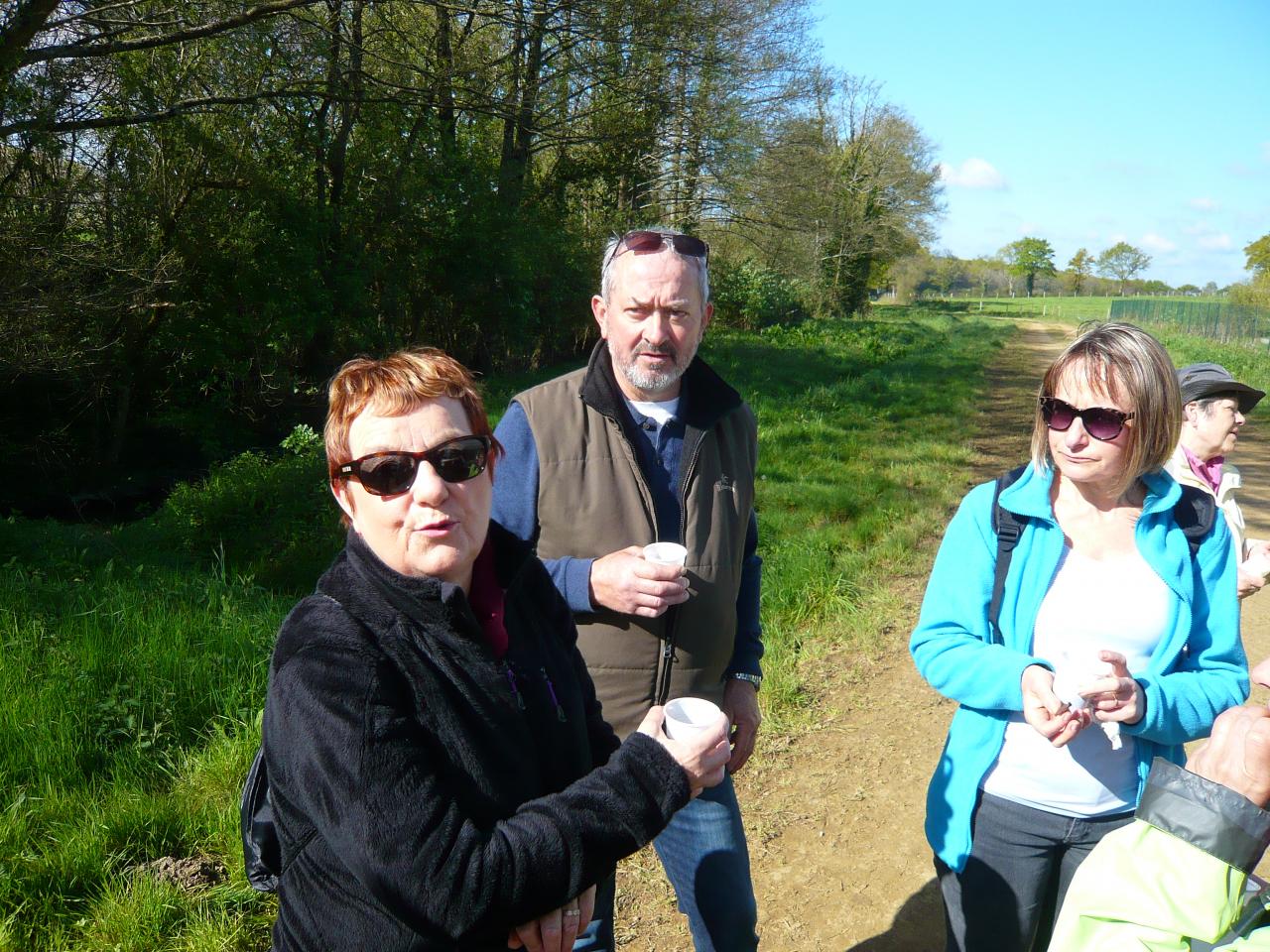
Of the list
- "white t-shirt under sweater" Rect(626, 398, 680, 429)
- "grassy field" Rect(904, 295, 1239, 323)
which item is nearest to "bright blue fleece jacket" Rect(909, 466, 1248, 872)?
"white t-shirt under sweater" Rect(626, 398, 680, 429)

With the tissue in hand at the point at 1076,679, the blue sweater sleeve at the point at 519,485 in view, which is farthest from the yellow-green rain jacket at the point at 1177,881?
the blue sweater sleeve at the point at 519,485

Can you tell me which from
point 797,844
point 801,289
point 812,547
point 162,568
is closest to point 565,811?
point 797,844

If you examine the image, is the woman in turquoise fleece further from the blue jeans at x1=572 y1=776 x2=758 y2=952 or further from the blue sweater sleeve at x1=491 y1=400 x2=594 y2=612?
the blue sweater sleeve at x1=491 y1=400 x2=594 y2=612

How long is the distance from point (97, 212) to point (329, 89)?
363 centimetres

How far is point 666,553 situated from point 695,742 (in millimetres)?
656

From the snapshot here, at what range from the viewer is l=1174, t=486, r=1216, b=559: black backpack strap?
2.26 metres

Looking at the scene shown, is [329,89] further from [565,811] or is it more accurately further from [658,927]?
[565,811]

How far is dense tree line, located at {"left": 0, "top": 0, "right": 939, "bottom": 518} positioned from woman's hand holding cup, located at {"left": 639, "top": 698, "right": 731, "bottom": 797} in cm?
908

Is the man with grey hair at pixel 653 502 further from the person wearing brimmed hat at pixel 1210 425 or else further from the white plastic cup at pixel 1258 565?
the person wearing brimmed hat at pixel 1210 425

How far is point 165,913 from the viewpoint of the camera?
2.84 m

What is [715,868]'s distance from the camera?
241cm

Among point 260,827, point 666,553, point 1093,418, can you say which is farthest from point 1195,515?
point 260,827

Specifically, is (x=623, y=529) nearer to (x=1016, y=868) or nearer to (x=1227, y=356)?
(x=1016, y=868)

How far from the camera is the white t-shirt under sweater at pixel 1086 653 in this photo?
7.33 ft
